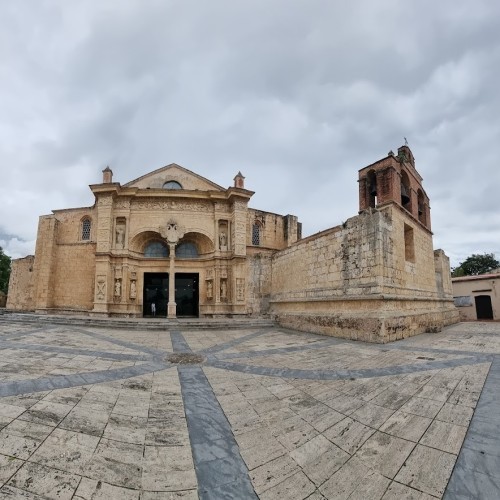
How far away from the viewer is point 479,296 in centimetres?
2211

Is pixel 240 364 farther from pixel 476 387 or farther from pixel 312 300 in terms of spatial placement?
pixel 312 300

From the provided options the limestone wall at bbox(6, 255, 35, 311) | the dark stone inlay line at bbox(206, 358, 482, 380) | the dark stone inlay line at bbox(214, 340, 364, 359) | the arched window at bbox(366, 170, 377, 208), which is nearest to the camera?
the dark stone inlay line at bbox(206, 358, 482, 380)

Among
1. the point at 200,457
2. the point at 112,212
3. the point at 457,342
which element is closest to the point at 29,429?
the point at 200,457

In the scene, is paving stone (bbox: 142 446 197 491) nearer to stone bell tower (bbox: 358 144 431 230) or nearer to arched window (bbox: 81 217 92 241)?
stone bell tower (bbox: 358 144 431 230)

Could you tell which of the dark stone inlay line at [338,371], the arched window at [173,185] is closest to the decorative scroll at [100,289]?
the arched window at [173,185]

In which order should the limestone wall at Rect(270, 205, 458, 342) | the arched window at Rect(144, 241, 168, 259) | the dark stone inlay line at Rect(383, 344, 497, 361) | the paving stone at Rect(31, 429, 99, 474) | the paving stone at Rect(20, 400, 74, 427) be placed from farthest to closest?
the arched window at Rect(144, 241, 168, 259) → the limestone wall at Rect(270, 205, 458, 342) → the dark stone inlay line at Rect(383, 344, 497, 361) → the paving stone at Rect(20, 400, 74, 427) → the paving stone at Rect(31, 429, 99, 474)

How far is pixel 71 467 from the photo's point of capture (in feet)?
7.14

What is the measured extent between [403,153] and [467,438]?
13714 millimetres

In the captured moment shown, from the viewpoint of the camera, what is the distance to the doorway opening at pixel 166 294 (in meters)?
18.7

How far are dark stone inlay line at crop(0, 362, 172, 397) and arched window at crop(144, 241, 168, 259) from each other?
14320 mm

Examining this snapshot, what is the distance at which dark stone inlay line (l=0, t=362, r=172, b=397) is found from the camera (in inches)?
145

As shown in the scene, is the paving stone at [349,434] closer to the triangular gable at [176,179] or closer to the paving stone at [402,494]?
the paving stone at [402,494]

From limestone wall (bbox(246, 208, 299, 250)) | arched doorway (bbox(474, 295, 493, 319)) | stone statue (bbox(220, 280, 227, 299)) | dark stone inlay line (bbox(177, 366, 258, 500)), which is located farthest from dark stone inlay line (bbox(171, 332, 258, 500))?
arched doorway (bbox(474, 295, 493, 319))

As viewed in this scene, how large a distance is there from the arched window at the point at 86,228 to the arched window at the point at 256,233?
12191mm
